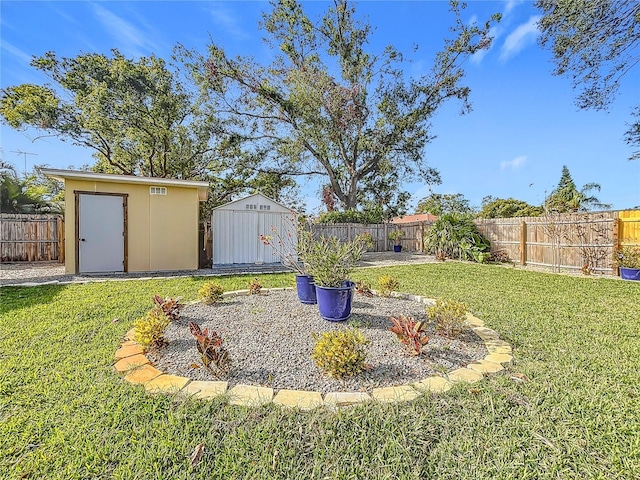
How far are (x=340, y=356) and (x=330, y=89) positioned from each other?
47.0ft

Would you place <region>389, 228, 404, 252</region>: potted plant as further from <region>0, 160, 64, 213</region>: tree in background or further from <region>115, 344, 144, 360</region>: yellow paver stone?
<region>0, 160, 64, 213</region>: tree in background

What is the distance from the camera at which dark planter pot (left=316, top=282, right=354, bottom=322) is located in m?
3.38

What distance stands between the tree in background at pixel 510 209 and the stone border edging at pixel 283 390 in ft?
68.2

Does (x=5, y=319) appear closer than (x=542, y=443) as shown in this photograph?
No

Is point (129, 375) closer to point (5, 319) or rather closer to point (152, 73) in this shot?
point (5, 319)

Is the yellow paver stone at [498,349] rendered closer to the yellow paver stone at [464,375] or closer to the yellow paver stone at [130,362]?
the yellow paver stone at [464,375]

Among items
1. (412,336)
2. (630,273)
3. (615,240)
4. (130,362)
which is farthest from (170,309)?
(615,240)

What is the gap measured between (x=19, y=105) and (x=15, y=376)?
1457cm

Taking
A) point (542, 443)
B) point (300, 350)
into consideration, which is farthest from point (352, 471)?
point (300, 350)

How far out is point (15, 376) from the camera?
2332mm

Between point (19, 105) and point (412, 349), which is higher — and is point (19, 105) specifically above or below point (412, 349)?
above

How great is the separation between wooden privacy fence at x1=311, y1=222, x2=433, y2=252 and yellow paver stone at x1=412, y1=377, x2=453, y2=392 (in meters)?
11.9

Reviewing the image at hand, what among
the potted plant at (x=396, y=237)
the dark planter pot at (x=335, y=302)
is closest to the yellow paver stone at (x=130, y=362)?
the dark planter pot at (x=335, y=302)

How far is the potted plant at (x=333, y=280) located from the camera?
3406 millimetres
